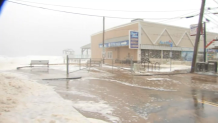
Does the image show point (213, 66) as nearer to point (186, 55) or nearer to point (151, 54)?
point (151, 54)

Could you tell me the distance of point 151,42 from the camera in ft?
93.5

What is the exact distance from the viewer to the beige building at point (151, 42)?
27578 mm

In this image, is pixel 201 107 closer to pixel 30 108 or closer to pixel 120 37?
pixel 30 108

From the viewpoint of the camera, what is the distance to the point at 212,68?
17234 millimetres

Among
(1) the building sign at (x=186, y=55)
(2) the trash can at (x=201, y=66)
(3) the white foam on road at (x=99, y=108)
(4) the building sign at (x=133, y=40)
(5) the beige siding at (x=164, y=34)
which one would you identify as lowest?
(3) the white foam on road at (x=99, y=108)

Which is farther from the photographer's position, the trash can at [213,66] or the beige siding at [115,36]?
the beige siding at [115,36]

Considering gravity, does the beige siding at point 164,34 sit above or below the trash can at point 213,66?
above

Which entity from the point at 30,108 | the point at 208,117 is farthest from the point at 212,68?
the point at 30,108

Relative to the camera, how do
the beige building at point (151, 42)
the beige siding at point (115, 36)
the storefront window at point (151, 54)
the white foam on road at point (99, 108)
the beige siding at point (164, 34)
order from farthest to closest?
the beige siding at point (115, 36) → the storefront window at point (151, 54) → the beige siding at point (164, 34) → the beige building at point (151, 42) → the white foam on road at point (99, 108)

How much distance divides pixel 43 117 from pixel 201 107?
5258 mm

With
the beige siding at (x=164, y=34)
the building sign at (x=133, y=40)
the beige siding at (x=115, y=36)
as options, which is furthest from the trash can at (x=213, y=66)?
the beige siding at (x=115, y=36)

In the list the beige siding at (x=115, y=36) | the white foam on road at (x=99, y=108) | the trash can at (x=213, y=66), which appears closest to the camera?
the white foam on road at (x=99, y=108)

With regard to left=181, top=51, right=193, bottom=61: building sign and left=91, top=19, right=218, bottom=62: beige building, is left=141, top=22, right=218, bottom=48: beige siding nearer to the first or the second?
left=91, top=19, right=218, bottom=62: beige building

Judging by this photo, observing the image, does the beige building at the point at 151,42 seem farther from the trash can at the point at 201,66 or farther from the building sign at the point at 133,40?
the trash can at the point at 201,66
